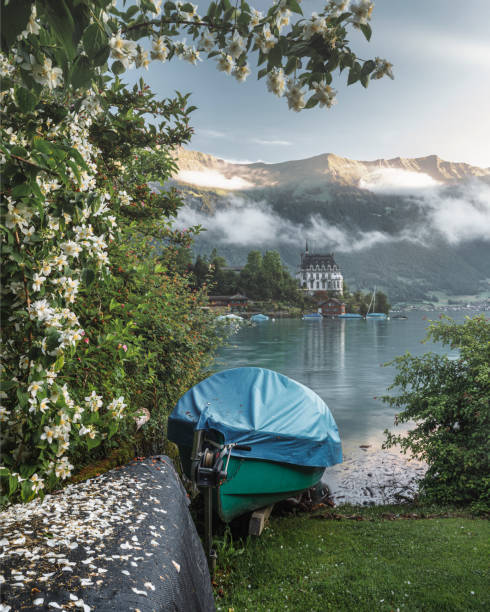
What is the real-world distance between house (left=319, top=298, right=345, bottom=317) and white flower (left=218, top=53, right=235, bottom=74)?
12430 cm

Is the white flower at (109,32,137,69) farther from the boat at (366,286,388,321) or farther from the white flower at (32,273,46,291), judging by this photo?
the boat at (366,286,388,321)

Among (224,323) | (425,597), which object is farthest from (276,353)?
(425,597)

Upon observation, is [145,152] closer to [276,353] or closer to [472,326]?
[472,326]

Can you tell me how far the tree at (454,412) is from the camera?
7.54m

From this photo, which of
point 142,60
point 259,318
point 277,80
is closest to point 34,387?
point 142,60

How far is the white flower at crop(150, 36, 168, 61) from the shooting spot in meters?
2.72

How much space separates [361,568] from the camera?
494 centimetres

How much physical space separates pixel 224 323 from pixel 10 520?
355 inches

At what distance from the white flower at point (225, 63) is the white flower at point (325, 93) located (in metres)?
0.62

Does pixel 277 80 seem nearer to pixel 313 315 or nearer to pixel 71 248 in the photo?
pixel 71 248

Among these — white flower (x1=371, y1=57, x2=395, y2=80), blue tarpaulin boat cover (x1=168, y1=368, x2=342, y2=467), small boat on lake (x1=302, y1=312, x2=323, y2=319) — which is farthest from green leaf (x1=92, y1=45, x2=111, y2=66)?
small boat on lake (x1=302, y1=312, x2=323, y2=319)

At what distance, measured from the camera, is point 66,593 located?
2271 millimetres

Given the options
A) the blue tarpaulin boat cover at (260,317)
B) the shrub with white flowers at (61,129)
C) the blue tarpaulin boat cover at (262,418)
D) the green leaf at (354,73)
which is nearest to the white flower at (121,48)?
the shrub with white flowers at (61,129)

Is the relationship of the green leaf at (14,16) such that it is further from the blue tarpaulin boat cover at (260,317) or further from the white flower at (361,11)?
the blue tarpaulin boat cover at (260,317)
